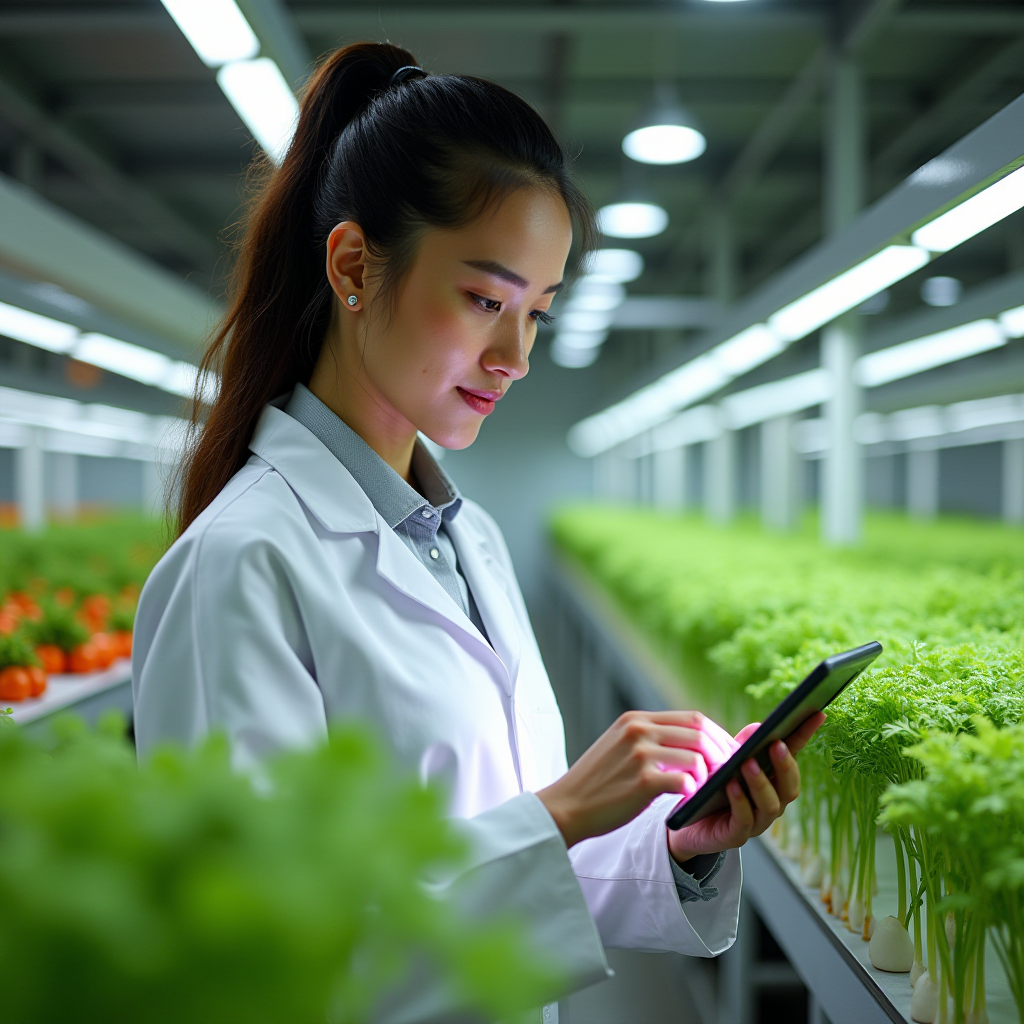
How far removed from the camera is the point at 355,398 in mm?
1429

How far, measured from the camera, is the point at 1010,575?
3094 millimetres

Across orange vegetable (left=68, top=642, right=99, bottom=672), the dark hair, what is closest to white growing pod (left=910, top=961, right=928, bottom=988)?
the dark hair

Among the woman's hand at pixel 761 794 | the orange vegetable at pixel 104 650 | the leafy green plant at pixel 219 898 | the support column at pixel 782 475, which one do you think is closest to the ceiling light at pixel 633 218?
the orange vegetable at pixel 104 650

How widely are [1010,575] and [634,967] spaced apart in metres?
2.35

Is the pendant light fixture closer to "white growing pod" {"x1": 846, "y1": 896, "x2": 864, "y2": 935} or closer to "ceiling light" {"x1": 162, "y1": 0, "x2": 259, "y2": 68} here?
"ceiling light" {"x1": 162, "y1": 0, "x2": 259, "y2": 68}

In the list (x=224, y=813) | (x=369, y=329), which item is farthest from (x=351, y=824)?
(x=369, y=329)

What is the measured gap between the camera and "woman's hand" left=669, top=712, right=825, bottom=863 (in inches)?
42.5

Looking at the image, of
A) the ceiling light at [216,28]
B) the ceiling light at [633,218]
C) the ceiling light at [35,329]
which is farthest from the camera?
the ceiling light at [633,218]

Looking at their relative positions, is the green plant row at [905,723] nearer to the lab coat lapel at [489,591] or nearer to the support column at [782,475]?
the lab coat lapel at [489,591]

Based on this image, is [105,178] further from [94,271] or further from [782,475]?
[782,475]

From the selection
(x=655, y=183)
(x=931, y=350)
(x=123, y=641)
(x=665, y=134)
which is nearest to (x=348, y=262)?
(x=123, y=641)

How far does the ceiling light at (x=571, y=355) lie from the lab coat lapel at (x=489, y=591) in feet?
36.0

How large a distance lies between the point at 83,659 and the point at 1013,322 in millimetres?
4451

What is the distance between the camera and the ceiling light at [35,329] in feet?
11.3
